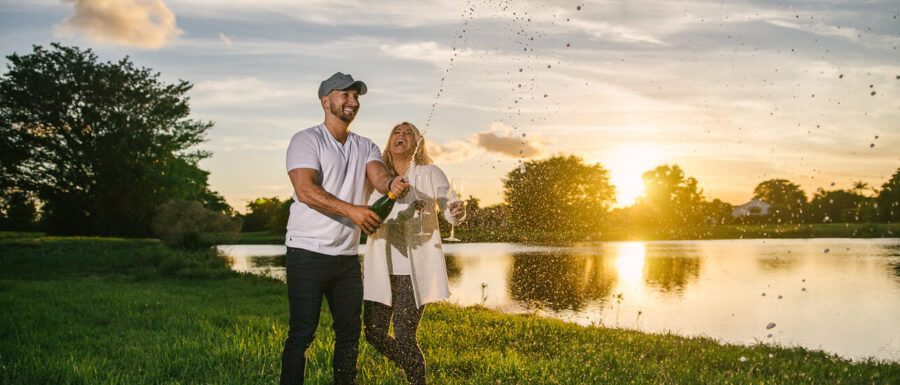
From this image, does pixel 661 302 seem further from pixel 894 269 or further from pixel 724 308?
pixel 894 269

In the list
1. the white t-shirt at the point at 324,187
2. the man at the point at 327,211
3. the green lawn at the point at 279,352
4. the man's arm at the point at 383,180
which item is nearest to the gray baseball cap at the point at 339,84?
the man at the point at 327,211

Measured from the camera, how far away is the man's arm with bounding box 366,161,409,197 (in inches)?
148

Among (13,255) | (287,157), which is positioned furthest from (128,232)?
(287,157)

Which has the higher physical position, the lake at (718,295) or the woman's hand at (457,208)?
the woman's hand at (457,208)

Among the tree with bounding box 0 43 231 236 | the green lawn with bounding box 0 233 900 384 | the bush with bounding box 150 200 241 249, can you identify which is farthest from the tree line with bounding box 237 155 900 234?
the tree with bounding box 0 43 231 236

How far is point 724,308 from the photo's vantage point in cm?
1683

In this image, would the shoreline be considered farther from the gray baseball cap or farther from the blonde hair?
the gray baseball cap

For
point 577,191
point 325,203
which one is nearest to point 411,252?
point 325,203

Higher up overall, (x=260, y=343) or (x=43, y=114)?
(x=43, y=114)

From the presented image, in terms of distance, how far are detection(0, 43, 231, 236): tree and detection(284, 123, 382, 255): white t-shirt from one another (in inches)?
1595

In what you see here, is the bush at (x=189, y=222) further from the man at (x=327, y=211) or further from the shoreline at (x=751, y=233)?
the man at (x=327, y=211)

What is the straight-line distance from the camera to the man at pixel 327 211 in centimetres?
367

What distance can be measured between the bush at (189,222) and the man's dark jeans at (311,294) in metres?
33.7

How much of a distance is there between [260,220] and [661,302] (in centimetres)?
9272
